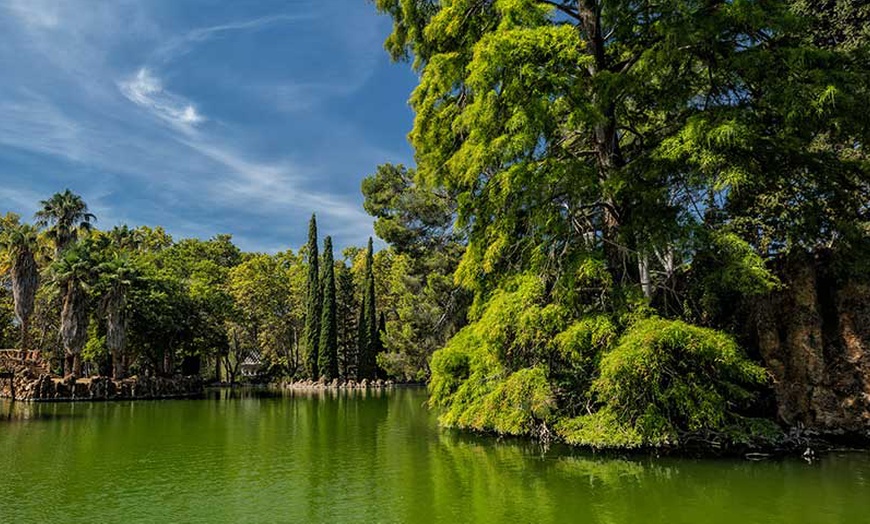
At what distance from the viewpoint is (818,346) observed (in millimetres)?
10539

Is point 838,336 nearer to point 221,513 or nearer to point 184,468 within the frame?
point 221,513

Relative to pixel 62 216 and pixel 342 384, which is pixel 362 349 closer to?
pixel 342 384

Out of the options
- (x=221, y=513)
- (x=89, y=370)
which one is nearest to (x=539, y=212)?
(x=221, y=513)

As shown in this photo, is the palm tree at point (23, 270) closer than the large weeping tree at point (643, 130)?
No

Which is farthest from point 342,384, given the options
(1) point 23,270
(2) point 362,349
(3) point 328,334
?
(1) point 23,270

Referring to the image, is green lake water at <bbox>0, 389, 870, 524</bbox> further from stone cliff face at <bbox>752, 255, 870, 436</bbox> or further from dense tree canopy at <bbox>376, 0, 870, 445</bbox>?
dense tree canopy at <bbox>376, 0, 870, 445</bbox>

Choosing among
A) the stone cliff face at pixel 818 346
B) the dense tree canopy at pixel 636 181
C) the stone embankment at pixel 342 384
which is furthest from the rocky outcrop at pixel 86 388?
the stone cliff face at pixel 818 346

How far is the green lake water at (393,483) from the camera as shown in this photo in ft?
22.7

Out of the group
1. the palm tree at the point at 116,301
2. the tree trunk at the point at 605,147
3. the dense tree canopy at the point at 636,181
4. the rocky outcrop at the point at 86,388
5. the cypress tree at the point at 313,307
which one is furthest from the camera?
the cypress tree at the point at 313,307

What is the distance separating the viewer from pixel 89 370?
38.2 meters

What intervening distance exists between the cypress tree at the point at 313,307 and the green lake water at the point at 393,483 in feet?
109

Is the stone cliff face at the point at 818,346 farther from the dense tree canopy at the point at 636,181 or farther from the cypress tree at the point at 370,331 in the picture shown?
the cypress tree at the point at 370,331

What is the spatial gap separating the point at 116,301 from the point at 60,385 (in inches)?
200

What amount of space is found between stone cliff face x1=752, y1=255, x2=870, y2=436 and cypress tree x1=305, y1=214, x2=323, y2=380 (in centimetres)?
4059
